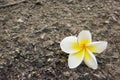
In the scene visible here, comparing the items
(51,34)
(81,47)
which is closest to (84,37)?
(81,47)

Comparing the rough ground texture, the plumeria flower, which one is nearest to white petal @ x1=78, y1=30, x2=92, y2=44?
the plumeria flower

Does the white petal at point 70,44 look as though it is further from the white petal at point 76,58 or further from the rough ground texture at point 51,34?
the rough ground texture at point 51,34

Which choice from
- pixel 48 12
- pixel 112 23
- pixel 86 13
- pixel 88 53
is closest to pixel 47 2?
pixel 48 12

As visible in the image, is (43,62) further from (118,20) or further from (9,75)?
(118,20)

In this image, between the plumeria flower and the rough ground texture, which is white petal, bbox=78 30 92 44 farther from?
the rough ground texture

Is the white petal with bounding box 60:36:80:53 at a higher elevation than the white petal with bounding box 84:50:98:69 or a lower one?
higher
